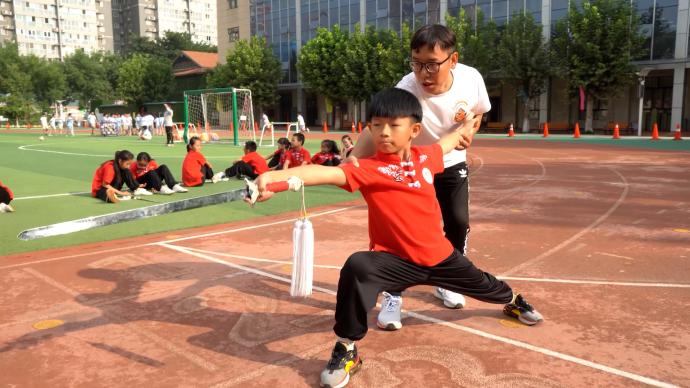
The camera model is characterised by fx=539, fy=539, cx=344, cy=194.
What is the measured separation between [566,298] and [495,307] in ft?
2.15

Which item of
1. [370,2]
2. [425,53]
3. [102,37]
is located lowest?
[425,53]

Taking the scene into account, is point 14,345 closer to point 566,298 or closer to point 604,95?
point 566,298

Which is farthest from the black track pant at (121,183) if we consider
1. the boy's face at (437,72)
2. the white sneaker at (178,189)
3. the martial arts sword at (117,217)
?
the boy's face at (437,72)

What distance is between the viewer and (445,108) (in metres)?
3.83

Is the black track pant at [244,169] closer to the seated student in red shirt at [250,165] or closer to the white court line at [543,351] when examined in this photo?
the seated student in red shirt at [250,165]

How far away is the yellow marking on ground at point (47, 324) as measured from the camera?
406 centimetres

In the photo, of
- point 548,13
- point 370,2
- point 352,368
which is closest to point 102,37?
point 370,2

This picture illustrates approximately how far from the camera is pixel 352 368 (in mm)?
3158

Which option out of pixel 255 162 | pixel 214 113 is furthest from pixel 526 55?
pixel 255 162

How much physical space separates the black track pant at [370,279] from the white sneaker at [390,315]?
0.65m

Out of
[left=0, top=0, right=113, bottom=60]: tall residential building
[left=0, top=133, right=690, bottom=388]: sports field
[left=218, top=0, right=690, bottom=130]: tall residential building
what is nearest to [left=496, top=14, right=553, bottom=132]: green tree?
[left=218, top=0, right=690, bottom=130]: tall residential building

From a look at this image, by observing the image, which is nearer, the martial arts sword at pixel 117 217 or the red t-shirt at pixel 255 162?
the martial arts sword at pixel 117 217

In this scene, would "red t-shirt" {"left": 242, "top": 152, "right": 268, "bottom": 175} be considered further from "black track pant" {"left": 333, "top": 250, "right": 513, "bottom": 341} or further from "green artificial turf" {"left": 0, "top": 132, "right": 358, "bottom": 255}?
"black track pant" {"left": 333, "top": 250, "right": 513, "bottom": 341}

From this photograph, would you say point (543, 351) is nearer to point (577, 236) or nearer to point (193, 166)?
point (577, 236)
